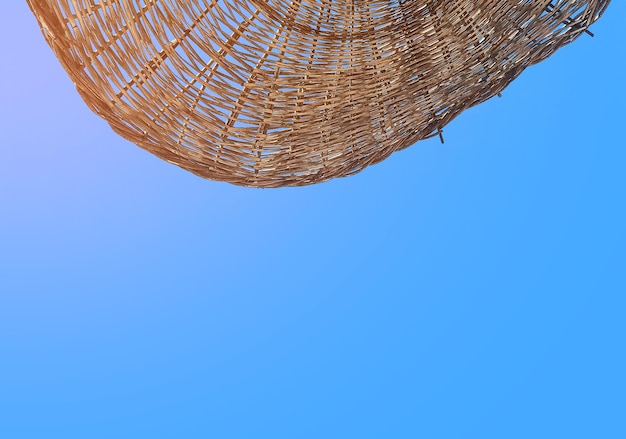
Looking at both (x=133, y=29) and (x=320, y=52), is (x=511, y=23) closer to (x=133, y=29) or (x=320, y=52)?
(x=320, y=52)

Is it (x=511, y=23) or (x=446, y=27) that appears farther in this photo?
(x=446, y=27)

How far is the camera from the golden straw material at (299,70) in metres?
0.76

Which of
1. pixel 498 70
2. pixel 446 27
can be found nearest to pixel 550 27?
pixel 498 70

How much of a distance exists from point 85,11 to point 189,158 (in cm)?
18

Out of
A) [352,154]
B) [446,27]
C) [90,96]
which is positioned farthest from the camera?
[446,27]

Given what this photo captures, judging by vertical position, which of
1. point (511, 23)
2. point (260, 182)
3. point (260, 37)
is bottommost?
point (260, 182)

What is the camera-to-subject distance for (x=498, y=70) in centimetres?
79

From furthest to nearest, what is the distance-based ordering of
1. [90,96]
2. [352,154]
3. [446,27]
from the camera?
[446,27] < [352,154] < [90,96]

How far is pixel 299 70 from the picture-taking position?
995mm

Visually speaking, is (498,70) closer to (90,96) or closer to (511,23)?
(511,23)

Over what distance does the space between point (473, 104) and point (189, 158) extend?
29cm

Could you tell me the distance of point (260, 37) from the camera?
1.02 metres

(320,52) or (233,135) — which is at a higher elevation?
(320,52)

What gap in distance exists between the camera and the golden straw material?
763 millimetres
